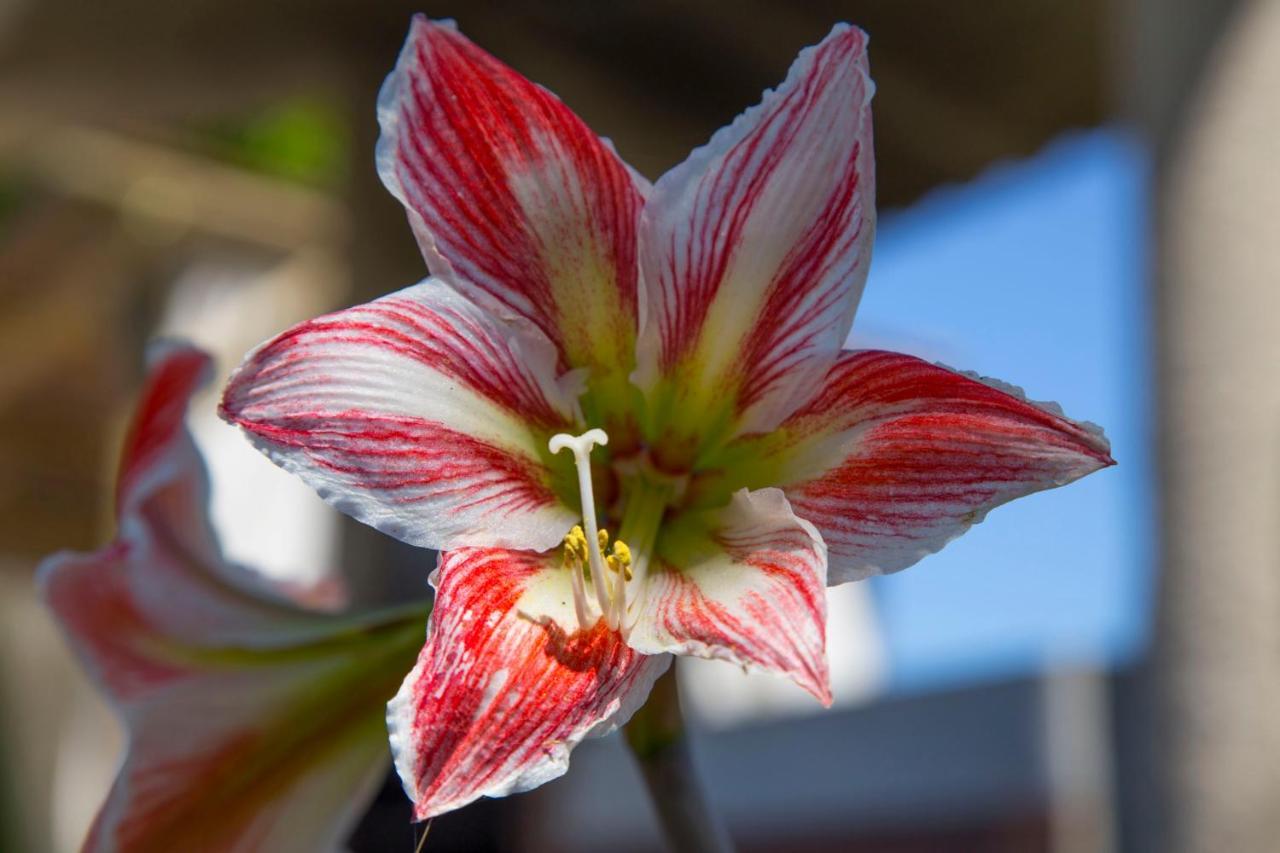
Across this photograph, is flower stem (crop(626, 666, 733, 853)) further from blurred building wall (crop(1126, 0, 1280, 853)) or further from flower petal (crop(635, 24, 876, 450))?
blurred building wall (crop(1126, 0, 1280, 853))

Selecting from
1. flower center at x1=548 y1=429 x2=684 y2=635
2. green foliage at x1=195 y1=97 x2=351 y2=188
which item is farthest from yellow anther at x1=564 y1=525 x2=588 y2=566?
green foliage at x1=195 y1=97 x2=351 y2=188

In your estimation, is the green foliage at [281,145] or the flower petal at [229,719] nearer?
the flower petal at [229,719]

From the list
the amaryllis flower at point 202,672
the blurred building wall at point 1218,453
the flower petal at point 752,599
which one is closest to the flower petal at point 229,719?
the amaryllis flower at point 202,672

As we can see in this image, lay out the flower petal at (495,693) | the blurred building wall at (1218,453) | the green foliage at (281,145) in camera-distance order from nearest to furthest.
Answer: the flower petal at (495,693)
the blurred building wall at (1218,453)
the green foliage at (281,145)

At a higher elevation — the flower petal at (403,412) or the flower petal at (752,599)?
the flower petal at (403,412)

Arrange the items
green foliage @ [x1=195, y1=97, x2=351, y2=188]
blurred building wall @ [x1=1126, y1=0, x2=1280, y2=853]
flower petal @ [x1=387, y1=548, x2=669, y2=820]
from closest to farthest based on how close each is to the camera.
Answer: flower petal @ [x1=387, y1=548, x2=669, y2=820] < blurred building wall @ [x1=1126, y1=0, x2=1280, y2=853] < green foliage @ [x1=195, y1=97, x2=351, y2=188]

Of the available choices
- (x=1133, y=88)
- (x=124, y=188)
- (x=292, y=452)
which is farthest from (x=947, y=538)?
(x=124, y=188)

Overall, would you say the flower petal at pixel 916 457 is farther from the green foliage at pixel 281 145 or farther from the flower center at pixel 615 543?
the green foliage at pixel 281 145
